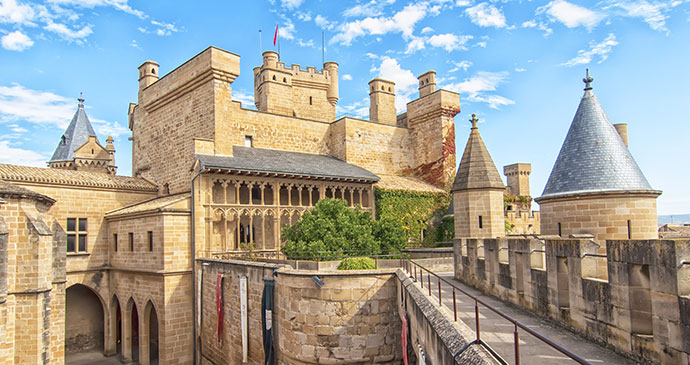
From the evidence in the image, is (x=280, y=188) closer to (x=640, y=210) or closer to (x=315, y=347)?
(x=315, y=347)

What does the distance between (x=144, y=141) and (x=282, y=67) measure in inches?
432

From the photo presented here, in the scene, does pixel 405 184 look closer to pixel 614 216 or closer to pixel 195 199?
pixel 195 199

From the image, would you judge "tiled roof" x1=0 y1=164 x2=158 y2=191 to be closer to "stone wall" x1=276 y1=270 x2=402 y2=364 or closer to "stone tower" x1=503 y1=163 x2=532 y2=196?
"stone wall" x1=276 y1=270 x2=402 y2=364

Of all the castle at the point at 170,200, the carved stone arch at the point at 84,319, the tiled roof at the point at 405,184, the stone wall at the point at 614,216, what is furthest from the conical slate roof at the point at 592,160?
the carved stone arch at the point at 84,319

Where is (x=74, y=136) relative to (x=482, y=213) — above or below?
above

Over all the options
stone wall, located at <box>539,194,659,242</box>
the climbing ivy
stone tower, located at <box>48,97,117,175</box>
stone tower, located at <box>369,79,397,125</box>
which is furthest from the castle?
stone wall, located at <box>539,194,659,242</box>

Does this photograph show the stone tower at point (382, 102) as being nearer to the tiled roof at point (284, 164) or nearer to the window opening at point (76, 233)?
the tiled roof at point (284, 164)

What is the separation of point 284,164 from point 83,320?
45.1 ft

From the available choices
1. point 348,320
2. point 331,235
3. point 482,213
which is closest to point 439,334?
point 348,320

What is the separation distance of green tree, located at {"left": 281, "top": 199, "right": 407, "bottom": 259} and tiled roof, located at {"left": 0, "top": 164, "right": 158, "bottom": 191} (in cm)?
1050

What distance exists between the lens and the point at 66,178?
21.8 m

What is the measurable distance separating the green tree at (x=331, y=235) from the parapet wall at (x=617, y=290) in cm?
961

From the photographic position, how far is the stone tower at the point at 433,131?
31047mm

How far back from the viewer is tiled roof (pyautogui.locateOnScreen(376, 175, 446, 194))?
27.6 meters
